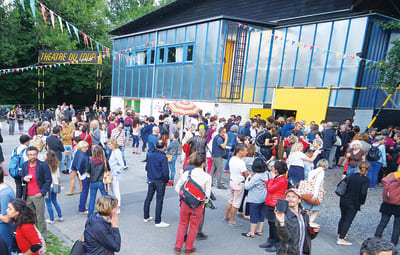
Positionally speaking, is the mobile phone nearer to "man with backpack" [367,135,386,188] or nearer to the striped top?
"man with backpack" [367,135,386,188]

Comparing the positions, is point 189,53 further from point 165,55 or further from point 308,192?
point 308,192

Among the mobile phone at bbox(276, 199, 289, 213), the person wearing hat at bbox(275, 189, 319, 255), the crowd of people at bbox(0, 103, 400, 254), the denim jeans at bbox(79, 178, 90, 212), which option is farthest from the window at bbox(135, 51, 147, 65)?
the mobile phone at bbox(276, 199, 289, 213)

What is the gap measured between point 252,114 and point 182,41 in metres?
6.80

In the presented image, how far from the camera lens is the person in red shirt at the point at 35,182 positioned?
14.1ft

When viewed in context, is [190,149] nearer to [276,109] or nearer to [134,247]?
[134,247]

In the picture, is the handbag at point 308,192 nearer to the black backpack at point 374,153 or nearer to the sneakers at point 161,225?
the sneakers at point 161,225

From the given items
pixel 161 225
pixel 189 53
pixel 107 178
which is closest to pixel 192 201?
pixel 161 225

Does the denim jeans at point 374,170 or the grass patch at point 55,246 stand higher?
the denim jeans at point 374,170

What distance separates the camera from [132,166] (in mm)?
9836

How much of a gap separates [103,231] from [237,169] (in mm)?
3133

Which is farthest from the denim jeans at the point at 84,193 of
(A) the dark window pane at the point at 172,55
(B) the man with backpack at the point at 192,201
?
(A) the dark window pane at the point at 172,55

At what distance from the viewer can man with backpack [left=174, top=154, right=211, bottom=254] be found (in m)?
4.23

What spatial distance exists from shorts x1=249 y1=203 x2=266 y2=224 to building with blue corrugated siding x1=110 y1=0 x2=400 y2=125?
8.93 m

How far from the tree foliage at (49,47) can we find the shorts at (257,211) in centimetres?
2620
